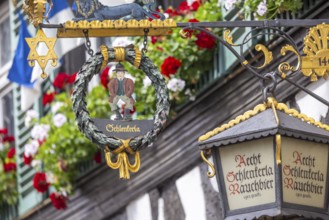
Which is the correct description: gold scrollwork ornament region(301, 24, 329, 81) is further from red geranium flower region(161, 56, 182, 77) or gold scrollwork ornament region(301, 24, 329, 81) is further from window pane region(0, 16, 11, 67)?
window pane region(0, 16, 11, 67)

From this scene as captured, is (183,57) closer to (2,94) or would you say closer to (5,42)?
(2,94)

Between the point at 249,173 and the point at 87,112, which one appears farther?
the point at 87,112

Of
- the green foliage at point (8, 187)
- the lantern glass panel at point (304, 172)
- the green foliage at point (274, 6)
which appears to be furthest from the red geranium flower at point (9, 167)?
the lantern glass panel at point (304, 172)

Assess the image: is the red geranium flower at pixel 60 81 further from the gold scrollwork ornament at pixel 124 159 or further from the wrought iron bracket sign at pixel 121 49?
the gold scrollwork ornament at pixel 124 159

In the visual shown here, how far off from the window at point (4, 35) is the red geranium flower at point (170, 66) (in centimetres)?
595

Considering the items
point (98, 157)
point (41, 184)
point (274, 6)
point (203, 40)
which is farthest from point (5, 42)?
point (274, 6)

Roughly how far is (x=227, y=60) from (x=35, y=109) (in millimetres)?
Answer: 4433

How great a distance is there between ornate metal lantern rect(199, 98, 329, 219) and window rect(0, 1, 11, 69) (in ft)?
32.9

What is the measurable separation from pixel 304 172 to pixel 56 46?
7.21 metres

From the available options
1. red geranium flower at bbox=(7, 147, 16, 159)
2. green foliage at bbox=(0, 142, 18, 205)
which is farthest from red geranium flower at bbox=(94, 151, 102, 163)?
red geranium flower at bbox=(7, 147, 16, 159)

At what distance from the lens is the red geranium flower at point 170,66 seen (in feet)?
48.2

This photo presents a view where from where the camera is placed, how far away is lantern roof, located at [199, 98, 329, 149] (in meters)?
10.4

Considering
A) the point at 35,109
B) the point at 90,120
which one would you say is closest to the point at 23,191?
the point at 35,109

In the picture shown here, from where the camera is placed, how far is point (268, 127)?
1043cm
